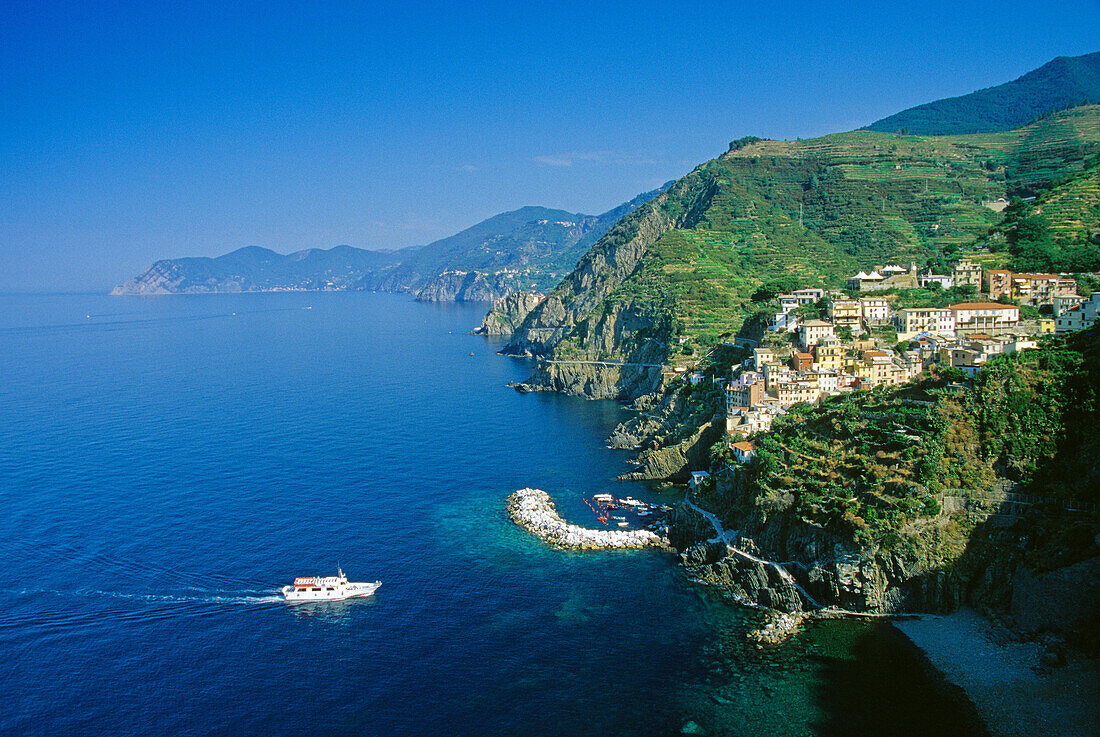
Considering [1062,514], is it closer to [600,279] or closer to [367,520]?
[367,520]

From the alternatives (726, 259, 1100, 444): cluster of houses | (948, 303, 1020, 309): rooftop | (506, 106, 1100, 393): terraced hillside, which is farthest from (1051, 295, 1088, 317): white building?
(506, 106, 1100, 393): terraced hillside

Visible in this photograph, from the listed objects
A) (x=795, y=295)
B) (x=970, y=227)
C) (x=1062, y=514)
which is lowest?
(x=1062, y=514)

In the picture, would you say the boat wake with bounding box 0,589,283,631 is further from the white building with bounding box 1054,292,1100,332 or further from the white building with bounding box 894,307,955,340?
the white building with bounding box 1054,292,1100,332

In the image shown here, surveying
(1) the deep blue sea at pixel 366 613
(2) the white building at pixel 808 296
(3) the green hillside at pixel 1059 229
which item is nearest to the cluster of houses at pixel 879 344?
(2) the white building at pixel 808 296

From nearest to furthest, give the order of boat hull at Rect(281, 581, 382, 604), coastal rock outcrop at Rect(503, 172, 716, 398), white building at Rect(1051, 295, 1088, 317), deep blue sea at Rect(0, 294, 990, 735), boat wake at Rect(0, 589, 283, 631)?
deep blue sea at Rect(0, 294, 990, 735), boat wake at Rect(0, 589, 283, 631), boat hull at Rect(281, 581, 382, 604), white building at Rect(1051, 295, 1088, 317), coastal rock outcrop at Rect(503, 172, 716, 398)

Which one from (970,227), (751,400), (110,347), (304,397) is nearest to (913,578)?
(751,400)

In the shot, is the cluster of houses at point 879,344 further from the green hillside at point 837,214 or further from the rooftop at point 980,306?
the green hillside at point 837,214

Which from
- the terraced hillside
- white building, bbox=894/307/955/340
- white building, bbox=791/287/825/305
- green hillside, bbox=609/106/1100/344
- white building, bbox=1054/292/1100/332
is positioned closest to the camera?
white building, bbox=1054/292/1100/332
